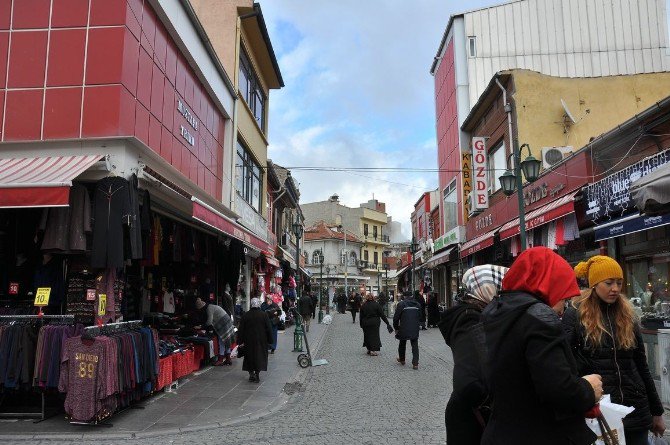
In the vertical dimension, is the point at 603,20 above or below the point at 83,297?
above

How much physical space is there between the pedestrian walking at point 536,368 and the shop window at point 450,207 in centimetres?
2397

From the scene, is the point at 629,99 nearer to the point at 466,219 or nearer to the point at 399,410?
the point at 466,219

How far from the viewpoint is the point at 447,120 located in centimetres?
2733

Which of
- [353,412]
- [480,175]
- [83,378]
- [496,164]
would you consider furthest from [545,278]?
[480,175]

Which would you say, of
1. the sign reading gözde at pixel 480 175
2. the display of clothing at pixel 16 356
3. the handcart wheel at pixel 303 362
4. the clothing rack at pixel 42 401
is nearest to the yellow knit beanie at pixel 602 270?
the clothing rack at pixel 42 401

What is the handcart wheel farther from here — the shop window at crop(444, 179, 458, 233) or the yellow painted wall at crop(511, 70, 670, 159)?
the shop window at crop(444, 179, 458, 233)

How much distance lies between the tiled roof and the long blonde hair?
65.1 m

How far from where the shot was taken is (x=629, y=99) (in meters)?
18.0

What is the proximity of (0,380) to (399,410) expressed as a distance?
541 cm

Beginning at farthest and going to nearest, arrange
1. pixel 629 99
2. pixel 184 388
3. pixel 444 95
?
pixel 444 95
pixel 629 99
pixel 184 388

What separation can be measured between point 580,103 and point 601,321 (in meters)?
16.9

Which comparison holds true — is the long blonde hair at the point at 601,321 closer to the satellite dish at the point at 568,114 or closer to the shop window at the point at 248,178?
the shop window at the point at 248,178

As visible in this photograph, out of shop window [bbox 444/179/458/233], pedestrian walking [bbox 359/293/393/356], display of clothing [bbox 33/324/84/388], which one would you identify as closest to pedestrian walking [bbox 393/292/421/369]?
pedestrian walking [bbox 359/293/393/356]

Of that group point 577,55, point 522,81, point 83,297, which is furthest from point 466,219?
point 83,297
